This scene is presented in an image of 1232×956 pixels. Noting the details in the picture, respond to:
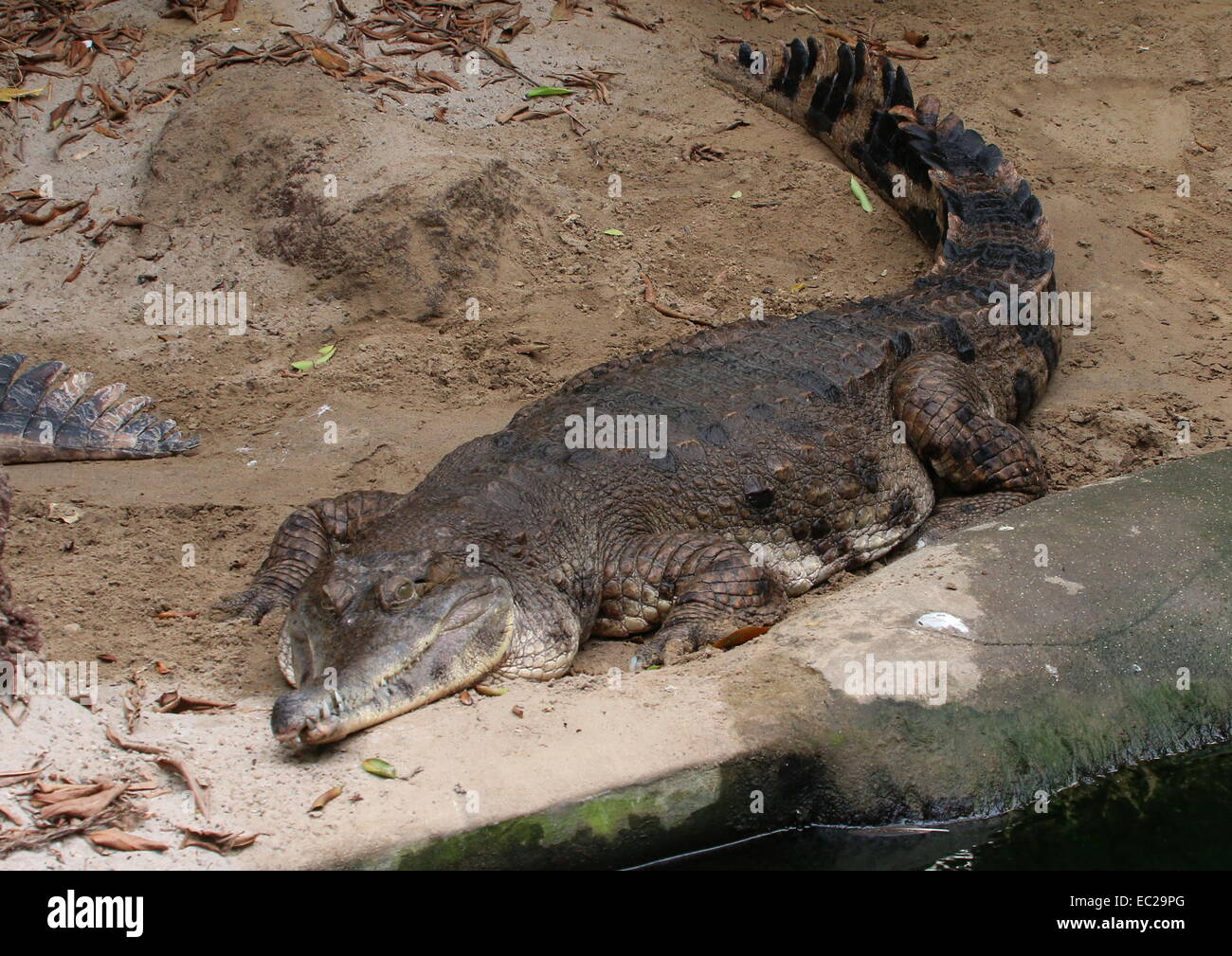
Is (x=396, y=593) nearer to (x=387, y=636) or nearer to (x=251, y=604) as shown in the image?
(x=387, y=636)

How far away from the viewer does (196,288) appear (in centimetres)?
700

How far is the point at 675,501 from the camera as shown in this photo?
16.7 ft

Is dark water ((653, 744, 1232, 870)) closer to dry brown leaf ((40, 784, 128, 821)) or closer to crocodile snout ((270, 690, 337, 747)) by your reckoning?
crocodile snout ((270, 690, 337, 747))

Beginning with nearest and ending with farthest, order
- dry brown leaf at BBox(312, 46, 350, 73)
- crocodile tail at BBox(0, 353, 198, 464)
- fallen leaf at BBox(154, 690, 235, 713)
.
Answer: fallen leaf at BBox(154, 690, 235, 713) → crocodile tail at BBox(0, 353, 198, 464) → dry brown leaf at BBox(312, 46, 350, 73)

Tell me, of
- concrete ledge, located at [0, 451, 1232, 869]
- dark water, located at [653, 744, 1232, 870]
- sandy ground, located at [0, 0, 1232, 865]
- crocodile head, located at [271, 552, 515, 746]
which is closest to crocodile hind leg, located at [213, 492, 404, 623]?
sandy ground, located at [0, 0, 1232, 865]

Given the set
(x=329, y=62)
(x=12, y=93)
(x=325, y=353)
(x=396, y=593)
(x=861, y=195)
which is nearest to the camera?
(x=396, y=593)

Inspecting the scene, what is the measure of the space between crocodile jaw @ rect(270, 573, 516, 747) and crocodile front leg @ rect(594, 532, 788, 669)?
25.4 inches

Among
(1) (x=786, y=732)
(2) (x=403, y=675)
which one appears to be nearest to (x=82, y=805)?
(2) (x=403, y=675)

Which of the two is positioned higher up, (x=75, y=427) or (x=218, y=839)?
(x=218, y=839)

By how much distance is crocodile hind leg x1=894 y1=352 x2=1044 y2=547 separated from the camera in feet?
18.4

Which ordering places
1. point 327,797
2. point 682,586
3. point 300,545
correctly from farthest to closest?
1. point 300,545
2. point 682,586
3. point 327,797

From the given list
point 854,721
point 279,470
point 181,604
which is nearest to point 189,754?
point 181,604

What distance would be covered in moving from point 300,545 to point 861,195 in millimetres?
4520
